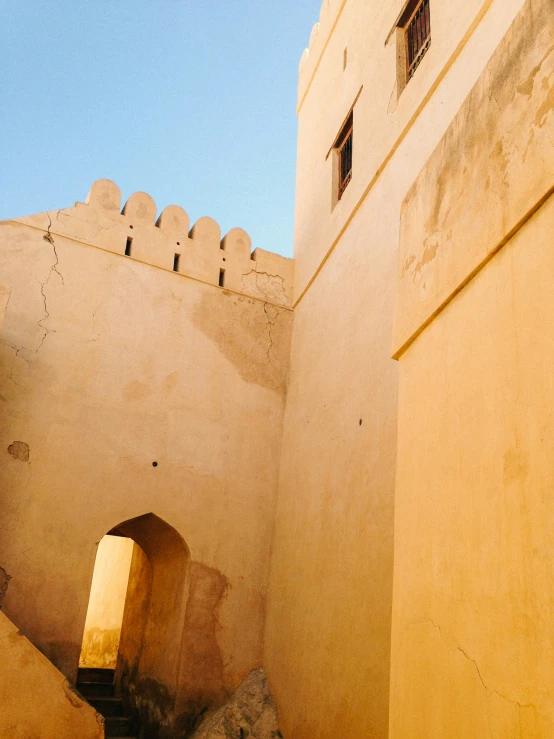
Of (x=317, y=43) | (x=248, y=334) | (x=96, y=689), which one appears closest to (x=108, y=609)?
(x=96, y=689)

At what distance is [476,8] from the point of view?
5.46m

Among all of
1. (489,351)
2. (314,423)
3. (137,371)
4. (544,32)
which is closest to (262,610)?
(314,423)

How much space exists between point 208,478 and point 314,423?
4.34 feet

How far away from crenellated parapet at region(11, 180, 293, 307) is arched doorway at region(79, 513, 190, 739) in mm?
3018

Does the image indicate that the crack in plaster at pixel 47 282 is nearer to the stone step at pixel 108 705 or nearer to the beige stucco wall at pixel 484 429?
the stone step at pixel 108 705

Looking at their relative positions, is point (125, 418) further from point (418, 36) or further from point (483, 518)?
point (483, 518)

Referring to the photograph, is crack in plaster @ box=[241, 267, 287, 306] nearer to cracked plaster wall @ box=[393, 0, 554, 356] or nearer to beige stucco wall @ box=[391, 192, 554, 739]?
cracked plaster wall @ box=[393, 0, 554, 356]

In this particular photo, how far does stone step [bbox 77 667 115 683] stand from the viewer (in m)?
8.87

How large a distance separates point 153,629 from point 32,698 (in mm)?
2574

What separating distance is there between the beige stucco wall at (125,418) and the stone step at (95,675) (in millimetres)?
2915

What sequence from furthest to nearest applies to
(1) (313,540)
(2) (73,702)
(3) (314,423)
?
(3) (314,423)
(1) (313,540)
(2) (73,702)

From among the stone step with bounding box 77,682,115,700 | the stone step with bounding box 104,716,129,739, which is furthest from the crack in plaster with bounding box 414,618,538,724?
the stone step with bounding box 77,682,115,700

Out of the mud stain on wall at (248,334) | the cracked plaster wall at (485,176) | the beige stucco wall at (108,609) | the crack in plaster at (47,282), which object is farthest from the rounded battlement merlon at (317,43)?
the cracked plaster wall at (485,176)

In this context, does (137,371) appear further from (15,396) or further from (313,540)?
(313,540)
